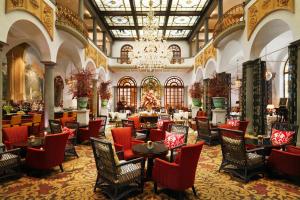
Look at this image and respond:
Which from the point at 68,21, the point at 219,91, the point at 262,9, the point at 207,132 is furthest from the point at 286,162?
the point at 68,21

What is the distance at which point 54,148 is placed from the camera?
443 cm

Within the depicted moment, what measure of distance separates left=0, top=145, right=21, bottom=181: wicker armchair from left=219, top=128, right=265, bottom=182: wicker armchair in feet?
13.0

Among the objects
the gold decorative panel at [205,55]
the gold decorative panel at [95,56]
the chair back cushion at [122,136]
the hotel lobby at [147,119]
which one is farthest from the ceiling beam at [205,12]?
the chair back cushion at [122,136]

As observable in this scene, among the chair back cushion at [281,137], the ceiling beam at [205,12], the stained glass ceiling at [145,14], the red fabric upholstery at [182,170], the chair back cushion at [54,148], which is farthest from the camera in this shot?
the stained glass ceiling at [145,14]

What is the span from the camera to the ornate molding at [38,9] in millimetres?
5645

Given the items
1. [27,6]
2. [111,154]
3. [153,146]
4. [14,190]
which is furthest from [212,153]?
[27,6]

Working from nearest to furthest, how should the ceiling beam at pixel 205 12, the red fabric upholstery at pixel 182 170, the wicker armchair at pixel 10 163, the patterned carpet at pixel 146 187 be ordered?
the red fabric upholstery at pixel 182 170, the patterned carpet at pixel 146 187, the wicker armchair at pixel 10 163, the ceiling beam at pixel 205 12

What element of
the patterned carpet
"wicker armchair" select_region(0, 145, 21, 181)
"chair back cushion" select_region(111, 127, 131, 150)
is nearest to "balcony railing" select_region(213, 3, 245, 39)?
"chair back cushion" select_region(111, 127, 131, 150)

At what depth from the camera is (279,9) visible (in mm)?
6273

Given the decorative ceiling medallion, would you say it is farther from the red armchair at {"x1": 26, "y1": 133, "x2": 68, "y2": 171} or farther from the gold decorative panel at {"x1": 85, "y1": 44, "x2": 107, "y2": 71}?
the gold decorative panel at {"x1": 85, "y1": 44, "x2": 107, "y2": 71}

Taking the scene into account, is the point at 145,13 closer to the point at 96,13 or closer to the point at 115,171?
the point at 96,13

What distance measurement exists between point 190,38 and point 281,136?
50.4 ft

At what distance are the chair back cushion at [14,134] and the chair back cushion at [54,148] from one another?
4.82 feet

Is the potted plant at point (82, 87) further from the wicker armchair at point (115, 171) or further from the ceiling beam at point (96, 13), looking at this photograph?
the ceiling beam at point (96, 13)
